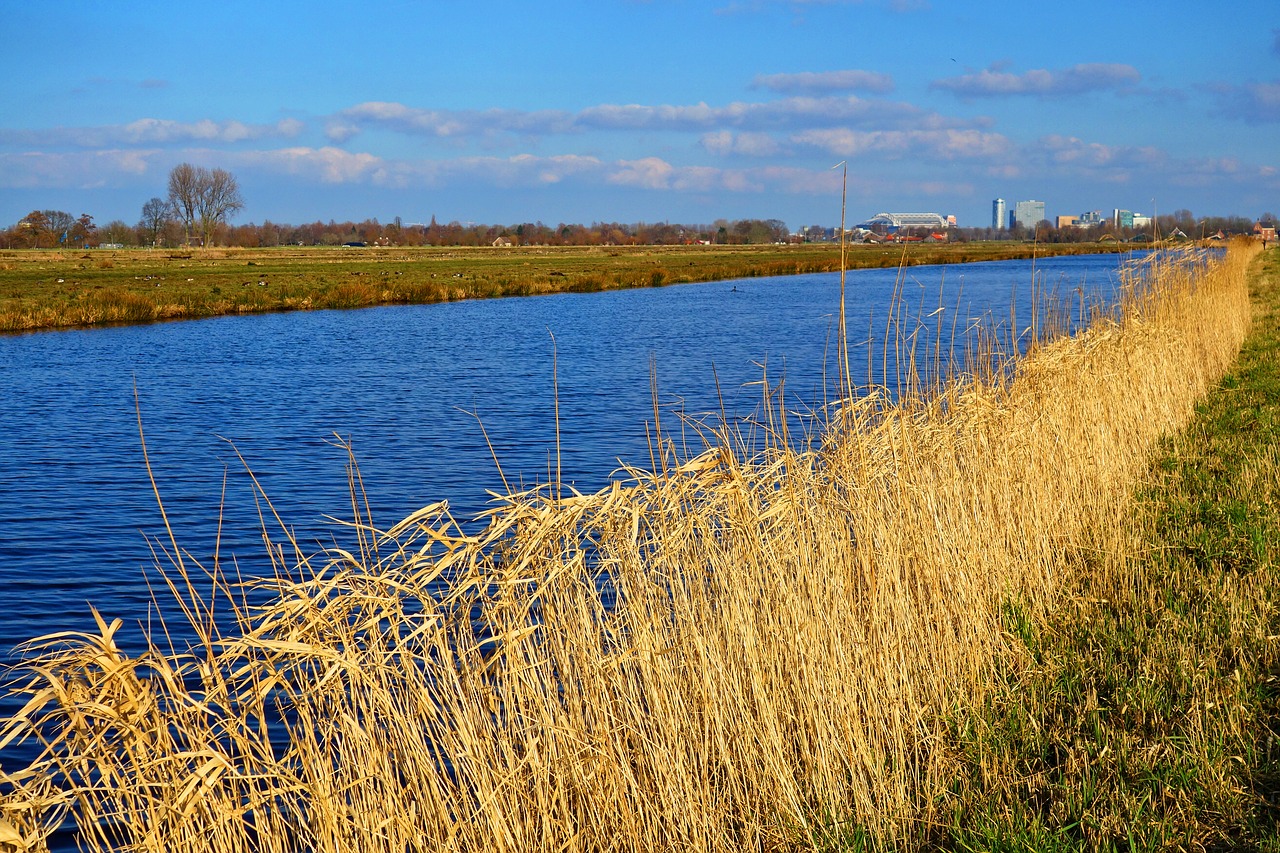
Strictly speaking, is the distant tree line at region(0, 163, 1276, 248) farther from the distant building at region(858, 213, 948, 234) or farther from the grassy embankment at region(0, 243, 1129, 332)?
the distant building at region(858, 213, 948, 234)

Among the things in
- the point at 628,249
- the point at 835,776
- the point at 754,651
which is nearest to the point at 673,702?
the point at 754,651

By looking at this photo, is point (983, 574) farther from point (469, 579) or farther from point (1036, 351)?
point (1036, 351)

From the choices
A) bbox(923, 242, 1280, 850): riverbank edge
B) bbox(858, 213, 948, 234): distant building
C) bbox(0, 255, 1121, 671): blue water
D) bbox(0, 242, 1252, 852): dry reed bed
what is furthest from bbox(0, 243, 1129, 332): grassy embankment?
bbox(0, 242, 1252, 852): dry reed bed

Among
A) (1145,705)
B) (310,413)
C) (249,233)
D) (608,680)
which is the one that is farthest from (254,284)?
(249,233)

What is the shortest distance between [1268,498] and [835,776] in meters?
5.07

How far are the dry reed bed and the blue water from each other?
0.75 metres

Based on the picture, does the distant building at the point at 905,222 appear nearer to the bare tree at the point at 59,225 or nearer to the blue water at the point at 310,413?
the blue water at the point at 310,413

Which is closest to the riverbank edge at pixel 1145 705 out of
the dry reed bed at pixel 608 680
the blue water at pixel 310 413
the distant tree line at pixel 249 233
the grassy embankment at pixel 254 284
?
the dry reed bed at pixel 608 680

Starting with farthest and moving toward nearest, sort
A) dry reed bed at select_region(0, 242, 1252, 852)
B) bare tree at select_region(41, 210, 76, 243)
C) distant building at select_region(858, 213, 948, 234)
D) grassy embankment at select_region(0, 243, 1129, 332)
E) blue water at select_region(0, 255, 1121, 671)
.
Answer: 1. bare tree at select_region(41, 210, 76, 243)
2. grassy embankment at select_region(0, 243, 1129, 332)
3. blue water at select_region(0, 255, 1121, 671)
4. distant building at select_region(858, 213, 948, 234)
5. dry reed bed at select_region(0, 242, 1252, 852)

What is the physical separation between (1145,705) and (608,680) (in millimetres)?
2399

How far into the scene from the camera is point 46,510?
38.0ft

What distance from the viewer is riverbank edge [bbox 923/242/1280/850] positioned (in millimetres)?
3838

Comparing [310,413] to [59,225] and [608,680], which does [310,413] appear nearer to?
[608,680]

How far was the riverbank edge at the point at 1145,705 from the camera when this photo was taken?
3838mm
